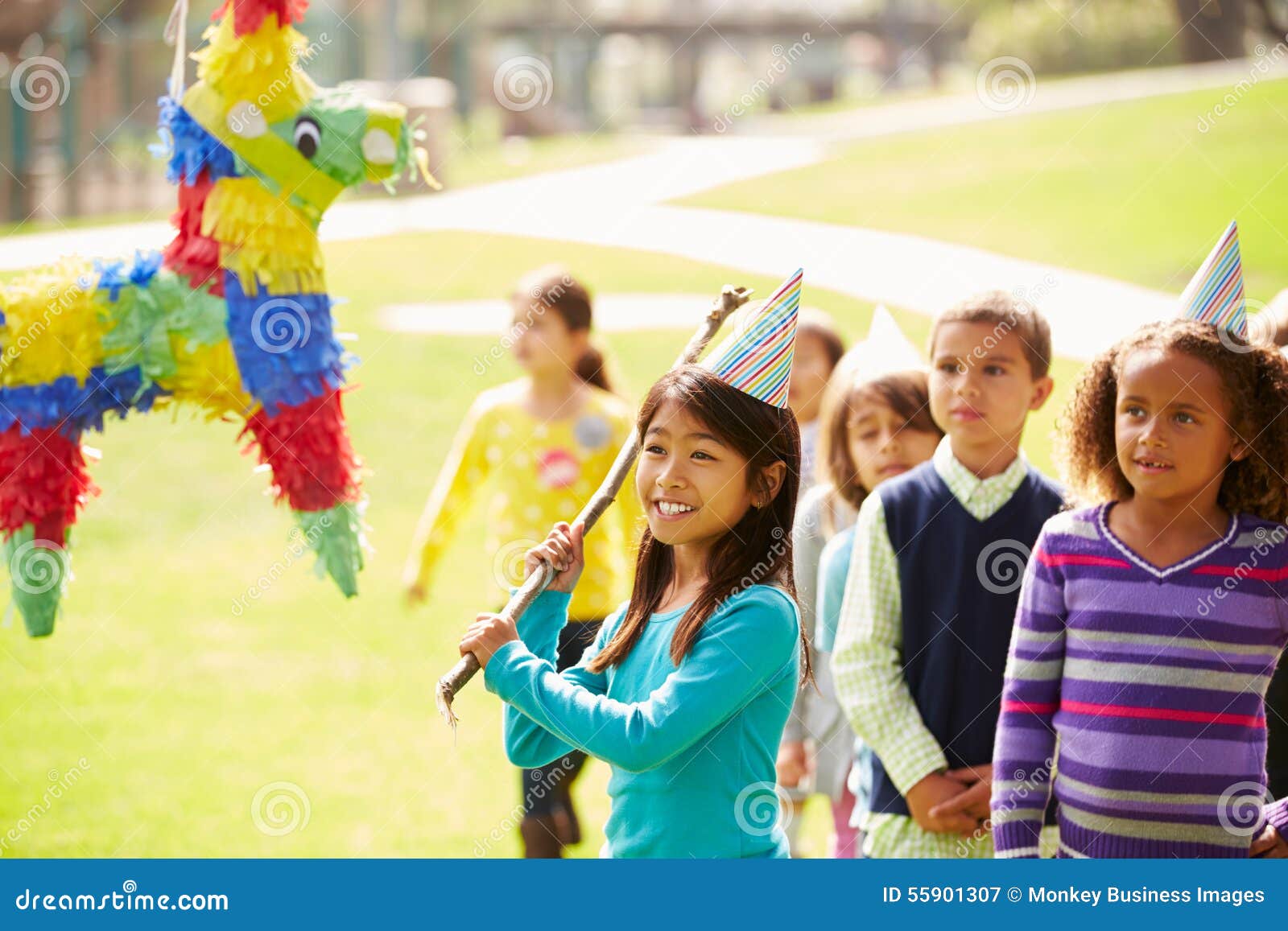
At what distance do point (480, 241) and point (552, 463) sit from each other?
9.71m

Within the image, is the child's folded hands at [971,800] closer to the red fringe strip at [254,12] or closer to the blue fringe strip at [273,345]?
the blue fringe strip at [273,345]

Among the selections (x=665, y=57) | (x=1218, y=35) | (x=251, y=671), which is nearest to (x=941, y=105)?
(x=1218, y=35)

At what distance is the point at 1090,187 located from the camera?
1257cm

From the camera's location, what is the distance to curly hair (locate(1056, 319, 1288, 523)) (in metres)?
1.87

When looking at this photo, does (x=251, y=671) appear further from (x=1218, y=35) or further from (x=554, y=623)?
(x=1218, y=35)

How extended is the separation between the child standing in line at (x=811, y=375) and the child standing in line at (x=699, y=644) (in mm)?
1206

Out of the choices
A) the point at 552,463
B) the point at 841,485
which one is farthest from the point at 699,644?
the point at 552,463

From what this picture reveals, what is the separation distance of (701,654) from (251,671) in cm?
339

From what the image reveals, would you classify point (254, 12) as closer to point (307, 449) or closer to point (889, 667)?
point (307, 449)

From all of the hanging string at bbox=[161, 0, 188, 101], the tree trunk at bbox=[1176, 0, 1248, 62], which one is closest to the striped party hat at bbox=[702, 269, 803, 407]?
the hanging string at bbox=[161, 0, 188, 101]

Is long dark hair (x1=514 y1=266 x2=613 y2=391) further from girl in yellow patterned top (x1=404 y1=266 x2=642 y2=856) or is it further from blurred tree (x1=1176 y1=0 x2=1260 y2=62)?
blurred tree (x1=1176 y1=0 x2=1260 y2=62)

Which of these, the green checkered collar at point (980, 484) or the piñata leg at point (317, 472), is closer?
the green checkered collar at point (980, 484)

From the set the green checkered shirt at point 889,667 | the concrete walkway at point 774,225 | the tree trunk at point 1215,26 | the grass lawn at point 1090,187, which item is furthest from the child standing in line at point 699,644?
the tree trunk at point 1215,26

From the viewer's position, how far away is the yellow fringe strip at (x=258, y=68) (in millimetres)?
2426
